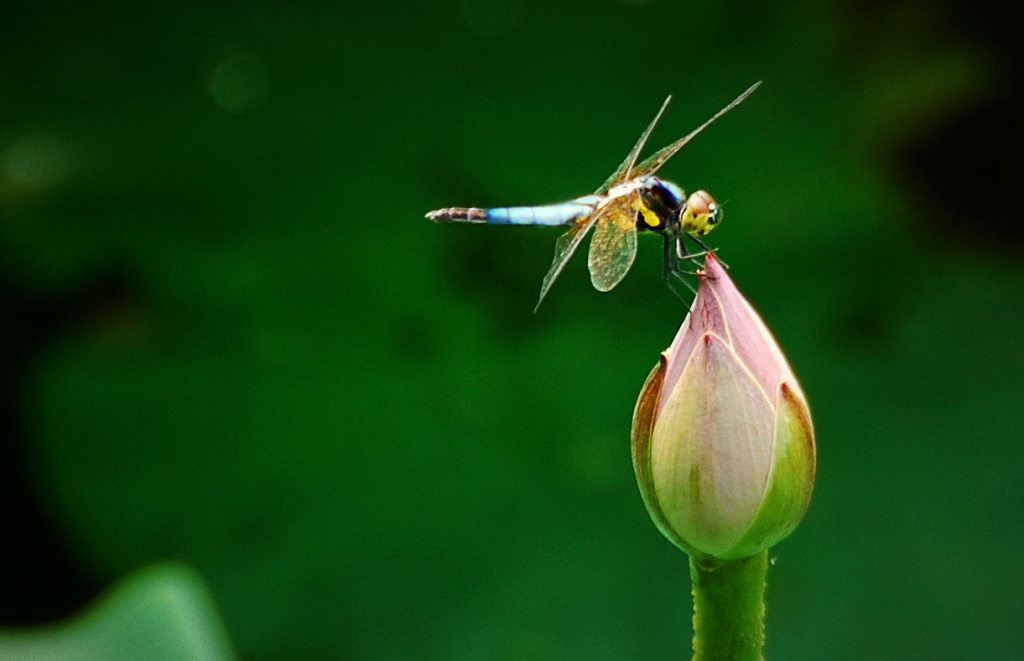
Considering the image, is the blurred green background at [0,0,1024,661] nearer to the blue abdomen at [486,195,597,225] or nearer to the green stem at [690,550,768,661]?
the blue abdomen at [486,195,597,225]

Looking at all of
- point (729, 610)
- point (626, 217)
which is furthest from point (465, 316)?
point (729, 610)

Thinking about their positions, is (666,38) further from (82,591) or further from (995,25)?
(82,591)

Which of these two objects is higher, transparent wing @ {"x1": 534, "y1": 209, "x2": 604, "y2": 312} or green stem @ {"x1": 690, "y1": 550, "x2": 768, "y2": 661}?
transparent wing @ {"x1": 534, "y1": 209, "x2": 604, "y2": 312}

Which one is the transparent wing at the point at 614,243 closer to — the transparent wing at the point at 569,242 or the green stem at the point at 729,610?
the transparent wing at the point at 569,242

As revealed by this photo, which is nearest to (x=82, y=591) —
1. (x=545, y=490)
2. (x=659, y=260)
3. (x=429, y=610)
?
(x=429, y=610)

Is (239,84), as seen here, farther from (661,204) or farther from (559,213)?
(661,204)

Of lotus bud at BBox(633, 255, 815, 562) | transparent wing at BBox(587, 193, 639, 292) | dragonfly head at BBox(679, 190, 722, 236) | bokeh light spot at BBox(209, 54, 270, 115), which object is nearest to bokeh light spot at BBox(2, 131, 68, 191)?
bokeh light spot at BBox(209, 54, 270, 115)
